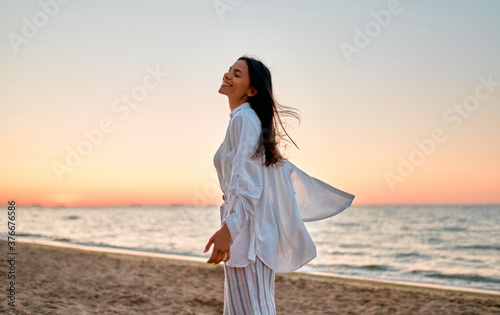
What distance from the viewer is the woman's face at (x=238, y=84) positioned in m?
2.18

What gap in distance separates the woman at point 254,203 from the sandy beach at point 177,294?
3.28 m

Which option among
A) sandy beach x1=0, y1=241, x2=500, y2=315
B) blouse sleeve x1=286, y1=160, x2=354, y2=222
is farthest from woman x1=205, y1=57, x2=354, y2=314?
sandy beach x1=0, y1=241, x2=500, y2=315

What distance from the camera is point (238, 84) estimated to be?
2.17m

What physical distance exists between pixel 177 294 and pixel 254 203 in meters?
4.41

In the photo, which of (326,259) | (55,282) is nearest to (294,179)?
(55,282)

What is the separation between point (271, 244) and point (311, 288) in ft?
15.8

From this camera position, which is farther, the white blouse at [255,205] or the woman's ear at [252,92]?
the woman's ear at [252,92]

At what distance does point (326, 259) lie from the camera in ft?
39.1

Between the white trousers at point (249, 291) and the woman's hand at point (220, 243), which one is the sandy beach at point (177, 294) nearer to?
the white trousers at point (249, 291)

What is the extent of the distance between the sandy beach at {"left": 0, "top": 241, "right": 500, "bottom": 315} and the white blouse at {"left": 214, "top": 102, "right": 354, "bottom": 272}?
3.31 m

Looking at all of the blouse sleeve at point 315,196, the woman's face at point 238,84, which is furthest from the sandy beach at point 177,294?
the woman's face at point 238,84

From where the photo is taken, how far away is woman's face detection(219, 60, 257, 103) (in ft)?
7.14

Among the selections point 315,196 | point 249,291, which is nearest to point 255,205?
point 249,291

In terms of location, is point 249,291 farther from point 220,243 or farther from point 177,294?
point 177,294
